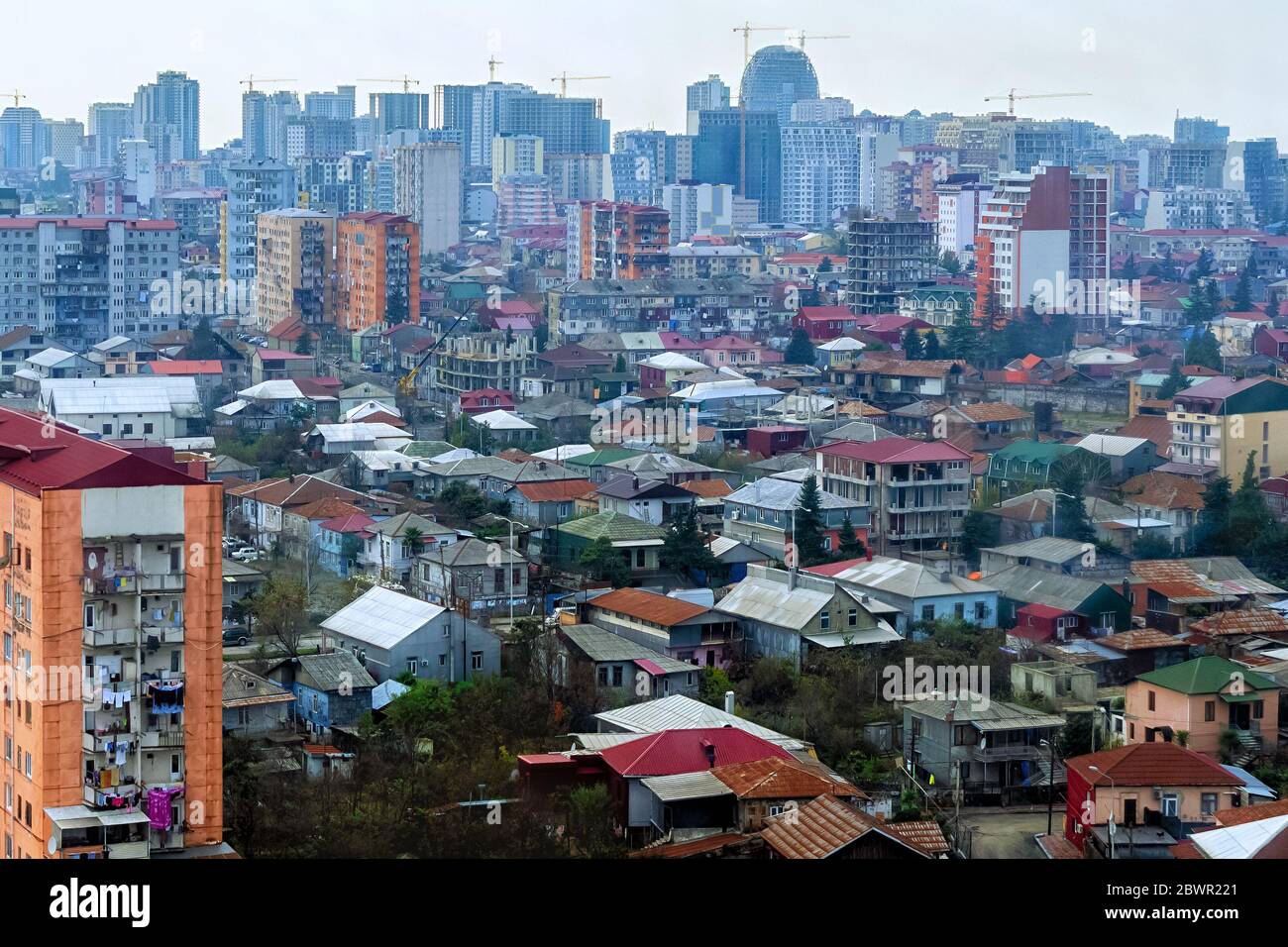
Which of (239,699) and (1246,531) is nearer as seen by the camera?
(239,699)

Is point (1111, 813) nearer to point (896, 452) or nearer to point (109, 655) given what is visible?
point (109, 655)

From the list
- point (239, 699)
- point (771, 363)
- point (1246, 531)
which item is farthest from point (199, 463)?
point (771, 363)

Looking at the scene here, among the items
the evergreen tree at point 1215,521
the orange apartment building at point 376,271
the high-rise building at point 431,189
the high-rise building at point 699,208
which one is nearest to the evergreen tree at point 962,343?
the orange apartment building at point 376,271

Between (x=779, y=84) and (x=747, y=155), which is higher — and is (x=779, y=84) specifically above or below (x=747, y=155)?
above

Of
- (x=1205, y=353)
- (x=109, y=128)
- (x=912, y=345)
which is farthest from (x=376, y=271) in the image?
(x=109, y=128)

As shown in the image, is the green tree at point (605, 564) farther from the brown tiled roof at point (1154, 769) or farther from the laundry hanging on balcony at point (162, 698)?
the laundry hanging on balcony at point (162, 698)
